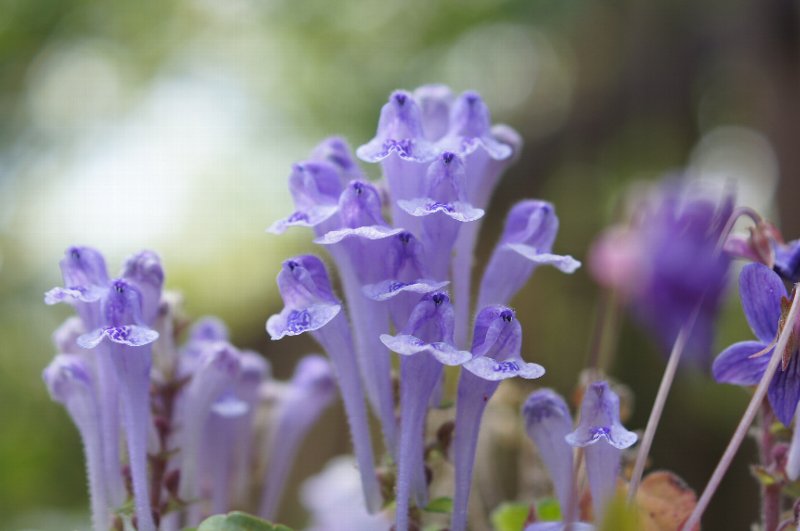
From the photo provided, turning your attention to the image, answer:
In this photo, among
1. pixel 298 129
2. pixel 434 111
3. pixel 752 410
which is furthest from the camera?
pixel 298 129

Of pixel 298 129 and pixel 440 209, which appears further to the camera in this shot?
pixel 298 129

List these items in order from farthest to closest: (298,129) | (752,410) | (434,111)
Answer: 1. (298,129)
2. (434,111)
3. (752,410)

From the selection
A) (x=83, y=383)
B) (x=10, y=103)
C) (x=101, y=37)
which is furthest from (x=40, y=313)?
(x=83, y=383)

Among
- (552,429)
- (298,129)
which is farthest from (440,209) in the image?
(298,129)

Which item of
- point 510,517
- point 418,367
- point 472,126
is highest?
point 472,126

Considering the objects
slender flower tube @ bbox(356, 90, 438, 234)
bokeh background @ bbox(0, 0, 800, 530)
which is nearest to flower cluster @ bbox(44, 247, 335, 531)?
slender flower tube @ bbox(356, 90, 438, 234)

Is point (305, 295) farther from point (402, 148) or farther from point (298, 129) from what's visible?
point (298, 129)

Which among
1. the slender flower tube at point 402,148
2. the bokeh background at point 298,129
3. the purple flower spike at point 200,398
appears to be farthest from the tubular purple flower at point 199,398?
the bokeh background at point 298,129

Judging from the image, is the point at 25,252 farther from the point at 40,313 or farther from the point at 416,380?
the point at 416,380
